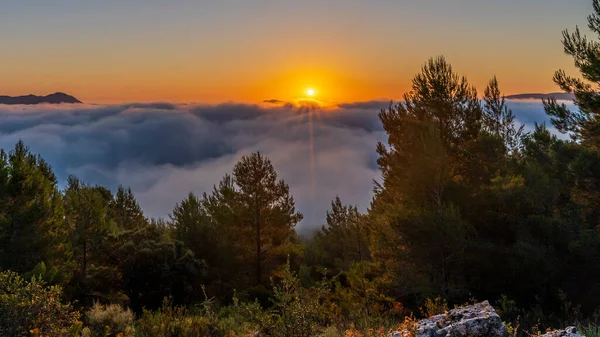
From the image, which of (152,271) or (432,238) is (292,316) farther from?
(152,271)

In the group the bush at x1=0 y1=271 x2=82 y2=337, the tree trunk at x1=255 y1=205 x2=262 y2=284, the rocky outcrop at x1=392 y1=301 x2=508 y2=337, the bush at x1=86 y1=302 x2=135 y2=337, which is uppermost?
the rocky outcrop at x1=392 y1=301 x2=508 y2=337

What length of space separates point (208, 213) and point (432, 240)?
19.1 m

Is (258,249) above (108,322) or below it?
below

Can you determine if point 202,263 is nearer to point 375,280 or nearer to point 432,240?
point 375,280

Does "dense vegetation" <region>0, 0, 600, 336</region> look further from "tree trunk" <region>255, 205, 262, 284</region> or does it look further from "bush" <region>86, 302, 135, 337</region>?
"tree trunk" <region>255, 205, 262, 284</region>

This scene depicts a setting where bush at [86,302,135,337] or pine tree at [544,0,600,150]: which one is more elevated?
pine tree at [544,0,600,150]

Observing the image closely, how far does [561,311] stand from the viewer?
1306 cm

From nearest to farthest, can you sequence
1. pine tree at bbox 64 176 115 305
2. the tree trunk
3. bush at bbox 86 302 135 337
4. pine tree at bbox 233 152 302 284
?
bush at bbox 86 302 135 337 < pine tree at bbox 64 176 115 305 < pine tree at bbox 233 152 302 284 < the tree trunk

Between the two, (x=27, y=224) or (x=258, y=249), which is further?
(x=258, y=249)

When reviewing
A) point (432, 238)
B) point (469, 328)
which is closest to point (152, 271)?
point (432, 238)

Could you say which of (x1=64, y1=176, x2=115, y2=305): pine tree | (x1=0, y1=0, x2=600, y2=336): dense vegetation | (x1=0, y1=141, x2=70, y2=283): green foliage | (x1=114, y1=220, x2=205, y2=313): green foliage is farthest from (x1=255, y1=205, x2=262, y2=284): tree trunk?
(x1=0, y1=141, x2=70, y2=283): green foliage

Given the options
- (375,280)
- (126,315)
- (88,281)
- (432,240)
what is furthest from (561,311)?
(88,281)

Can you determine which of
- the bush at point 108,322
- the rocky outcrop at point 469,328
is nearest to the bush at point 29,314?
the bush at point 108,322

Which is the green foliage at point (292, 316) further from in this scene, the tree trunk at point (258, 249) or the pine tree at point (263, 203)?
the tree trunk at point (258, 249)
